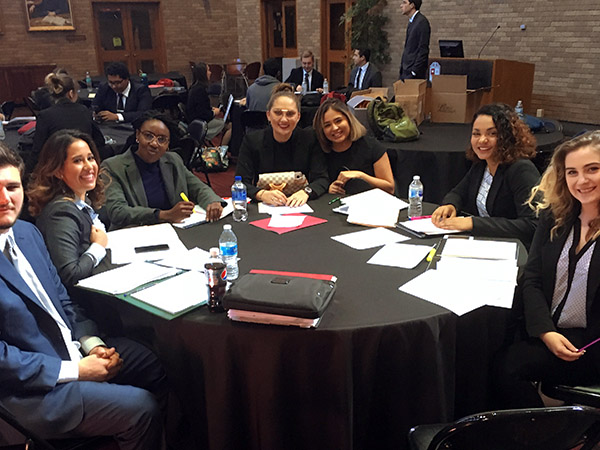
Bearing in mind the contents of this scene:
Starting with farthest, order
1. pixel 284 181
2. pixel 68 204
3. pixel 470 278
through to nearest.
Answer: pixel 284 181 < pixel 68 204 < pixel 470 278

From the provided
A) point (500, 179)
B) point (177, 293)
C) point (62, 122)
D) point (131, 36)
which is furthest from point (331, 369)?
point (131, 36)

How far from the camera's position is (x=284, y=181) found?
3.37 metres

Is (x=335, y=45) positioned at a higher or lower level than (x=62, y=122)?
higher

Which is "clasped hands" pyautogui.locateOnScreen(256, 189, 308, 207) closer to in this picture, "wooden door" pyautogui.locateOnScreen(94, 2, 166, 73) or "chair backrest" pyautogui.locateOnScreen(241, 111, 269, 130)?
"chair backrest" pyautogui.locateOnScreen(241, 111, 269, 130)

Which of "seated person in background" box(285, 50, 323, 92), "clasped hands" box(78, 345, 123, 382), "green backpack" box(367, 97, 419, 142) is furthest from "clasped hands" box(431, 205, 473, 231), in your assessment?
"seated person in background" box(285, 50, 323, 92)

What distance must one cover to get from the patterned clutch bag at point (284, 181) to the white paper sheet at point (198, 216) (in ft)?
0.98

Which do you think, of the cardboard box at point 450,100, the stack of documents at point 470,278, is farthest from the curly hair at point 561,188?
the cardboard box at point 450,100

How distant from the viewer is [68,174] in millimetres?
2457

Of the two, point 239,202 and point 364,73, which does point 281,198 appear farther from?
point 364,73

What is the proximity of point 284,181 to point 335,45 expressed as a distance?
8.84 metres

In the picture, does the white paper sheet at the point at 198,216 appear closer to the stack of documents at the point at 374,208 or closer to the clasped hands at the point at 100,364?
the stack of documents at the point at 374,208

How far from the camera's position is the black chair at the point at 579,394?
72.4 inches

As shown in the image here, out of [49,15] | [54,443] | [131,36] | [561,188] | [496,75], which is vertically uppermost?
[49,15]

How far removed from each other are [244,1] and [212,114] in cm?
749
